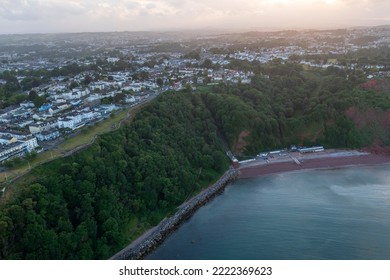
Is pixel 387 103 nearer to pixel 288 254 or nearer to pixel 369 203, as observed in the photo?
pixel 369 203

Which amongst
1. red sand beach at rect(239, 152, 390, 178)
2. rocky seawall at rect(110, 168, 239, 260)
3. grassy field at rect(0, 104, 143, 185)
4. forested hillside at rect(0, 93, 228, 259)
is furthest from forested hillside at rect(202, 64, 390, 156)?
grassy field at rect(0, 104, 143, 185)

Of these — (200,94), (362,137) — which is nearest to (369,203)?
(362,137)

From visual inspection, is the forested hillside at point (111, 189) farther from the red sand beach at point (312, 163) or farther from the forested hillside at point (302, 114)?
the forested hillside at point (302, 114)

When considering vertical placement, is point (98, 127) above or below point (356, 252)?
above

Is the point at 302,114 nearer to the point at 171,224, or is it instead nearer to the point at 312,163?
the point at 312,163

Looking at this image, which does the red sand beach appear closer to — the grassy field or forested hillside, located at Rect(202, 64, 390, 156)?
forested hillside, located at Rect(202, 64, 390, 156)

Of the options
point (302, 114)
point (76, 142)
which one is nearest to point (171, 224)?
point (76, 142)

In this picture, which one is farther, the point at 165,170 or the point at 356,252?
the point at 165,170
